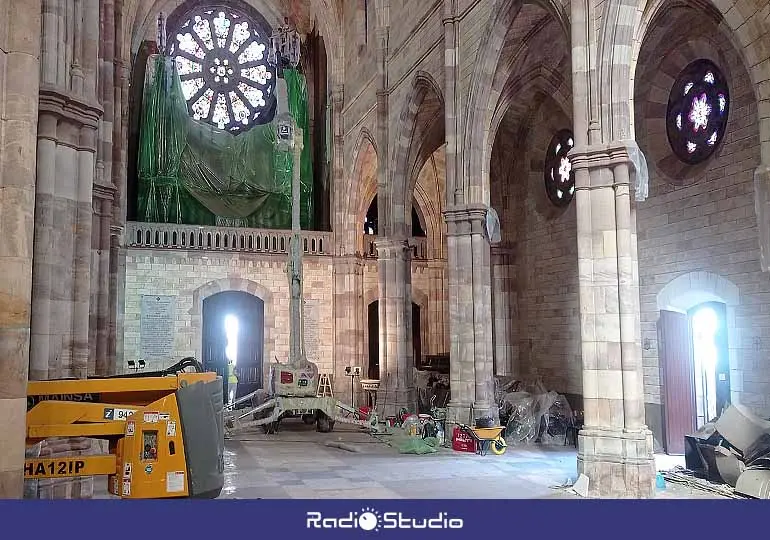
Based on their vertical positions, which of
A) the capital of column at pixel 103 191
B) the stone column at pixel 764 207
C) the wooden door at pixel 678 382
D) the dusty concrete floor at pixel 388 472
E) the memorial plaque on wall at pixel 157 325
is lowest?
the dusty concrete floor at pixel 388 472

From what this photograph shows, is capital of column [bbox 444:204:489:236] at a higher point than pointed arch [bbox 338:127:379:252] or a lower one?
lower

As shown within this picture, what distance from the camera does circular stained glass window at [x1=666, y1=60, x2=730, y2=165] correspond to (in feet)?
39.9

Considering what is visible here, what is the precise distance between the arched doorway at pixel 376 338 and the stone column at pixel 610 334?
525 inches

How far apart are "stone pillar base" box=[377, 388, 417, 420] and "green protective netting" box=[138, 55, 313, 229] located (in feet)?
23.2

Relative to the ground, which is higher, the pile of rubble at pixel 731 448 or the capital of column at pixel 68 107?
the capital of column at pixel 68 107

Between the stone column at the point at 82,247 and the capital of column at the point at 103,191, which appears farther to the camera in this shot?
the capital of column at the point at 103,191

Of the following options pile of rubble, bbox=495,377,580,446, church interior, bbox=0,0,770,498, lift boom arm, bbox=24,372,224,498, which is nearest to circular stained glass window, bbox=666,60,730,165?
church interior, bbox=0,0,770,498

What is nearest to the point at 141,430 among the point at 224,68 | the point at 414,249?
the point at 414,249

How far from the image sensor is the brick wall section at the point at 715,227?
1119 centimetres

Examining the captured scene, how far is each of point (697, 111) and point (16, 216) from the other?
11.1 m

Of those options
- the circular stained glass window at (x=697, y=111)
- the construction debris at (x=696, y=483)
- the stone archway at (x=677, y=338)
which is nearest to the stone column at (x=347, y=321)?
the stone archway at (x=677, y=338)

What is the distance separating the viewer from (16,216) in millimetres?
4500

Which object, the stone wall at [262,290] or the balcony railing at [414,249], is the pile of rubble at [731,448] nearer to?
the stone wall at [262,290]

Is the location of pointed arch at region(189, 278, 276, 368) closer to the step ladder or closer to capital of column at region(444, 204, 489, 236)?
the step ladder
